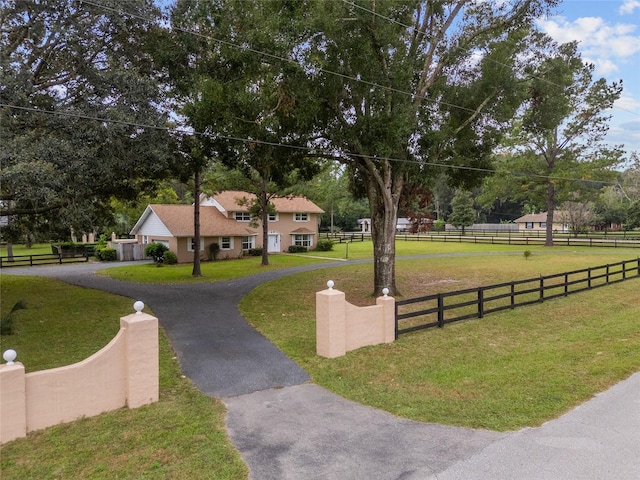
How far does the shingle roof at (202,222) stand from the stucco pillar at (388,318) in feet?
76.6

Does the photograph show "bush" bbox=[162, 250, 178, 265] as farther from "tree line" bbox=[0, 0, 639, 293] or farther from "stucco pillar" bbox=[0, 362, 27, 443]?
"stucco pillar" bbox=[0, 362, 27, 443]

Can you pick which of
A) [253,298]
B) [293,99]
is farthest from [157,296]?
[293,99]

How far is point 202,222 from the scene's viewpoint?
32250 millimetres

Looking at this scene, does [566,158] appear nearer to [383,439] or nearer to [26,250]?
[383,439]

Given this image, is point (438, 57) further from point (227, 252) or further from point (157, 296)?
point (227, 252)

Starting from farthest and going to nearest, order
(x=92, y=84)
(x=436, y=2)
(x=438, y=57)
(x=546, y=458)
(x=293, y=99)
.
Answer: (x=438, y=57), (x=436, y=2), (x=293, y=99), (x=92, y=84), (x=546, y=458)

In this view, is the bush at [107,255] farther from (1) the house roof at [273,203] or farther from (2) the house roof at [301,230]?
(2) the house roof at [301,230]

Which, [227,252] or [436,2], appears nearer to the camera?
[436,2]

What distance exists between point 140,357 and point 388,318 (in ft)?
16.9

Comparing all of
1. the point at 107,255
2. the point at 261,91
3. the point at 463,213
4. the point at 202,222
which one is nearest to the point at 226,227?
the point at 202,222

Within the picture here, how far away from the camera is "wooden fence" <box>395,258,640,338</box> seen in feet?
33.4

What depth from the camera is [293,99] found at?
1098cm

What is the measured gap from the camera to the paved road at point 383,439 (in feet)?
14.2

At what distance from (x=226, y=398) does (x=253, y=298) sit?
8600 millimetres
